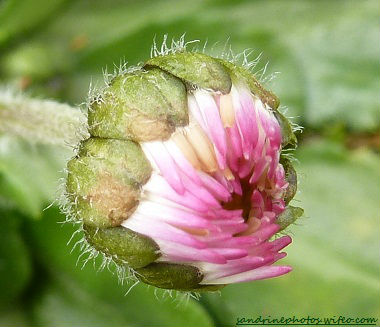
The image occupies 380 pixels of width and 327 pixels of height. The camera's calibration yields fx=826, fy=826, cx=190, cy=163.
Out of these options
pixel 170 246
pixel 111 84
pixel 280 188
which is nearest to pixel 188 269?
pixel 170 246

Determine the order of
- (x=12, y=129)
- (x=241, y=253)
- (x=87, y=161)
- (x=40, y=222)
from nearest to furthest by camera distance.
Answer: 1. (x=241, y=253)
2. (x=87, y=161)
3. (x=12, y=129)
4. (x=40, y=222)

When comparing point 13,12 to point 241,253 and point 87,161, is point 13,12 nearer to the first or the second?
point 87,161

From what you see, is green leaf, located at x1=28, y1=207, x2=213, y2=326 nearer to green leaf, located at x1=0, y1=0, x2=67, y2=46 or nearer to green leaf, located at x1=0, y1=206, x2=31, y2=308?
green leaf, located at x1=0, y1=206, x2=31, y2=308

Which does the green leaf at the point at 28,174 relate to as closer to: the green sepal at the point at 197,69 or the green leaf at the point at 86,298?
the green leaf at the point at 86,298

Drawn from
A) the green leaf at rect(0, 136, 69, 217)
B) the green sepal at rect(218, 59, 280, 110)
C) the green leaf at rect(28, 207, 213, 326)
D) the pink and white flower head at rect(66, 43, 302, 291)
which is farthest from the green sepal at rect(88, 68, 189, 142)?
the green leaf at rect(28, 207, 213, 326)

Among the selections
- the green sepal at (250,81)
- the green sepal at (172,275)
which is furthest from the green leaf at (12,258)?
the green sepal at (250,81)

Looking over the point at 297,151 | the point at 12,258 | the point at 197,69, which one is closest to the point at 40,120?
the point at 12,258

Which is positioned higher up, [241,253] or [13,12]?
[13,12]
